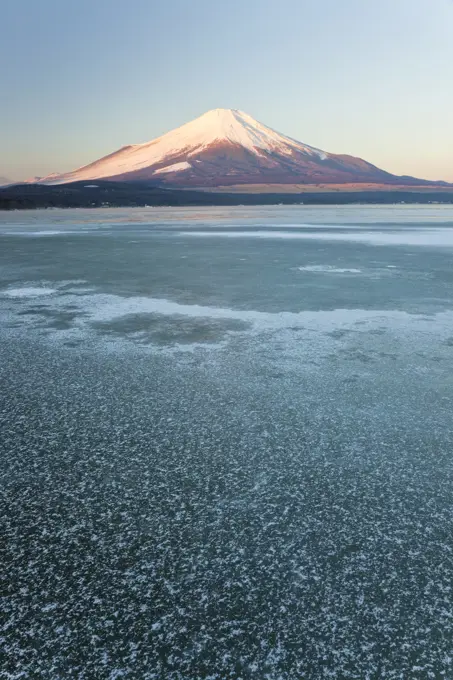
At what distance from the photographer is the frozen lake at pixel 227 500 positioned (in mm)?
1591

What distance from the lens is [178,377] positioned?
4129mm

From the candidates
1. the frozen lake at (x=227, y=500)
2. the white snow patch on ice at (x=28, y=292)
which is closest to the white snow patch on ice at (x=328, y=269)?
the frozen lake at (x=227, y=500)

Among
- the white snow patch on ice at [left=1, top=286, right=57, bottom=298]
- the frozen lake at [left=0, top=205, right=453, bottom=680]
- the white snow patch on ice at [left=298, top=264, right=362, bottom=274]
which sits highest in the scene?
the white snow patch on ice at [left=298, top=264, right=362, bottom=274]

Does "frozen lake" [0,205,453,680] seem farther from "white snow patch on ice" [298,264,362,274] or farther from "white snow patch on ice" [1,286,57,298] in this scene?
"white snow patch on ice" [298,264,362,274]

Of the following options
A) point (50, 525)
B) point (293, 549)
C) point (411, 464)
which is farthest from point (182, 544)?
point (411, 464)

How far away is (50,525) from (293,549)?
1.02 meters

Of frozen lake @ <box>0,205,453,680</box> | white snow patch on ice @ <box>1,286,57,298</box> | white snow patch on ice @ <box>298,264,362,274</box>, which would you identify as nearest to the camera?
frozen lake @ <box>0,205,453,680</box>

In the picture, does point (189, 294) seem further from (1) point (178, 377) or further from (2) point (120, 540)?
(2) point (120, 540)

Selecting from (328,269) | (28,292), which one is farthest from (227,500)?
(328,269)

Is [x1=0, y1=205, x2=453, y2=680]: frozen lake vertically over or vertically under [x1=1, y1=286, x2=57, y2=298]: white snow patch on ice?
under

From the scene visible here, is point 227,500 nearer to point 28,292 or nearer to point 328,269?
point 28,292

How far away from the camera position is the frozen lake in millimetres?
1591

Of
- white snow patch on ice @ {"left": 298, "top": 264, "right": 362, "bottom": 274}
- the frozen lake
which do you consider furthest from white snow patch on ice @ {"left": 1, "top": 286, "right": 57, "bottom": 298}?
white snow patch on ice @ {"left": 298, "top": 264, "right": 362, "bottom": 274}

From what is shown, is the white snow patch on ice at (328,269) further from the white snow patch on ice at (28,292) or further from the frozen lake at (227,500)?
the white snow patch on ice at (28,292)
